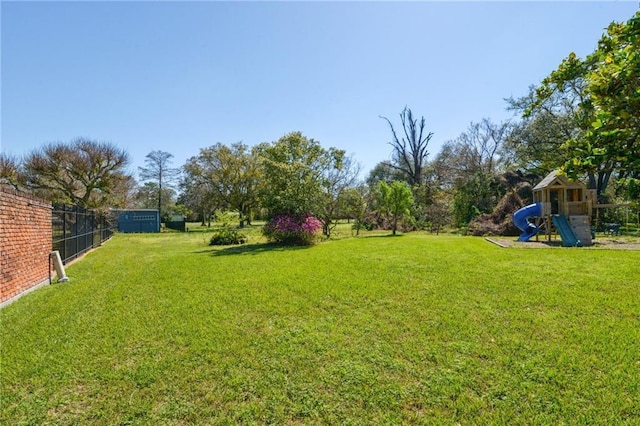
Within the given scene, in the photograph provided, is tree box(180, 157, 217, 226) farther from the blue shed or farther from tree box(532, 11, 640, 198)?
tree box(532, 11, 640, 198)

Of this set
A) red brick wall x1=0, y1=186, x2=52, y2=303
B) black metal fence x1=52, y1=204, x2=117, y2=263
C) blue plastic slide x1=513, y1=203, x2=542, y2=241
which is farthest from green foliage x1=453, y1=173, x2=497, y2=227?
red brick wall x1=0, y1=186, x2=52, y2=303

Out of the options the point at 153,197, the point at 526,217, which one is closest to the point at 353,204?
the point at 526,217

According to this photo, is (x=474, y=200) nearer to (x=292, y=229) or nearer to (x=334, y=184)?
(x=334, y=184)

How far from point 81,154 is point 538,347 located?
2564 cm

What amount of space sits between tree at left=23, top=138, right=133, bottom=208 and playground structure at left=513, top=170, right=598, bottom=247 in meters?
24.2

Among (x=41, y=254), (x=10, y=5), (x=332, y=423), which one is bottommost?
(x=332, y=423)

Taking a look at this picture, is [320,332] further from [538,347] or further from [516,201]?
[516,201]

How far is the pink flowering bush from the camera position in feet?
41.8

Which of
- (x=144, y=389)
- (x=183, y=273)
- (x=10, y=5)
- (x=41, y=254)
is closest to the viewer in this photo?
(x=144, y=389)

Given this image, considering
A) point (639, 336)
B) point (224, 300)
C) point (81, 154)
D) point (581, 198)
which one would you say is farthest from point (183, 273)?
point (81, 154)

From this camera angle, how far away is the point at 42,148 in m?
20.4

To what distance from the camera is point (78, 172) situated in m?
21.1

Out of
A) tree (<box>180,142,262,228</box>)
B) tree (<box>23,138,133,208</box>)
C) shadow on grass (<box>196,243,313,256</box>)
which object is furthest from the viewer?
tree (<box>180,142,262,228</box>)

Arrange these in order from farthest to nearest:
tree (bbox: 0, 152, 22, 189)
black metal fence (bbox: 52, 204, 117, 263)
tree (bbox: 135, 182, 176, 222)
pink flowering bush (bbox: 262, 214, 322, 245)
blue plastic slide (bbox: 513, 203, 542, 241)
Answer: tree (bbox: 135, 182, 176, 222) → tree (bbox: 0, 152, 22, 189) → pink flowering bush (bbox: 262, 214, 322, 245) → blue plastic slide (bbox: 513, 203, 542, 241) → black metal fence (bbox: 52, 204, 117, 263)
